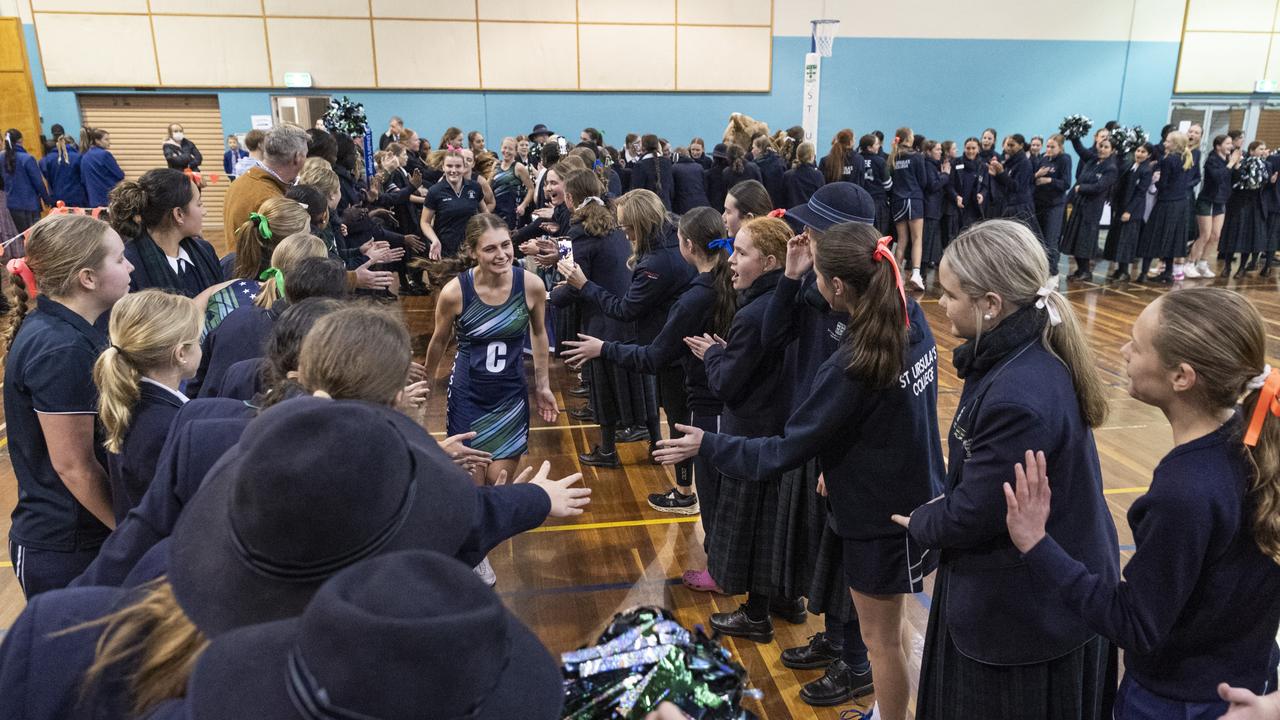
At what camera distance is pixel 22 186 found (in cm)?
970

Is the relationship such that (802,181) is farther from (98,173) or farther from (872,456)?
(98,173)

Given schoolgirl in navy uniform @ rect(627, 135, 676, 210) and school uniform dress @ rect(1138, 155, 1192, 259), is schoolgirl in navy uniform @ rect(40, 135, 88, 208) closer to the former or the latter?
schoolgirl in navy uniform @ rect(627, 135, 676, 210)

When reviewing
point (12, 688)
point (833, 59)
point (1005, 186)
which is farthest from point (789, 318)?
point (833, 59)

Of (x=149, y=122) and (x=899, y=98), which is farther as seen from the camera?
(x=899, y=98)

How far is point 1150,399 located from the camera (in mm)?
1613

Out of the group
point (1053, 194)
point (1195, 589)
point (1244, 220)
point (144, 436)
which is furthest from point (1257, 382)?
point (1244, 220)

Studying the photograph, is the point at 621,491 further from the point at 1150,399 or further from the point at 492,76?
the point at 492,76

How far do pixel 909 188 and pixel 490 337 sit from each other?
25.7 feet

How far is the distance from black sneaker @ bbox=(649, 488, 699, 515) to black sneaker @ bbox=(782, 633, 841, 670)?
1312mm

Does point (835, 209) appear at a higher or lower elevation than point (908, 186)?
higher

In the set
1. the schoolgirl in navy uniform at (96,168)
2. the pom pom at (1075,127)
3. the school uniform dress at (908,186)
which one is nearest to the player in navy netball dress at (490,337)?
the school uniform dress at (908,186)

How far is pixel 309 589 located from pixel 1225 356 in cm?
158

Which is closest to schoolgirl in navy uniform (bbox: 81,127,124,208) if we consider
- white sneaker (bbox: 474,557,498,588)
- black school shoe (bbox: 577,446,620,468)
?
black school shoe (bbox: 577,446,620,468)

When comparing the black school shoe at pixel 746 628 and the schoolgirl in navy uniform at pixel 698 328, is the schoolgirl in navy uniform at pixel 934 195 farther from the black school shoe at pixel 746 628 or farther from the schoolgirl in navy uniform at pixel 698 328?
the black school shoe at pixel 746 628
